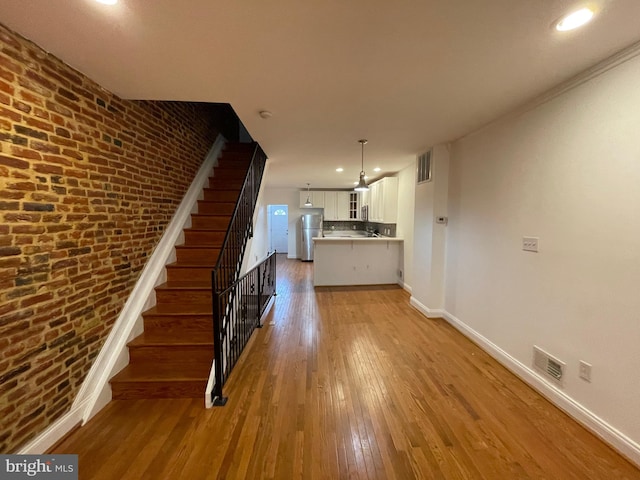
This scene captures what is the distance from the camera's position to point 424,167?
157 inches

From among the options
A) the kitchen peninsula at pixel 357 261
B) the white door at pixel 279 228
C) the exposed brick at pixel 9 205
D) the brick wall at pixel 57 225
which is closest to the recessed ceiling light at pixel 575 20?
the brick wall at pixel 57 225

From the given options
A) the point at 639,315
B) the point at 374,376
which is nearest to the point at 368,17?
the point at 639,315

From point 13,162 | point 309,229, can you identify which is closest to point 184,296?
point 13,162

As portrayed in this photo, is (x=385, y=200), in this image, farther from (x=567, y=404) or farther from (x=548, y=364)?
(x=567, y=404)

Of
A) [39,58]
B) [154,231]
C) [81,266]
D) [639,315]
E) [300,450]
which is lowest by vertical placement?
[300,450]

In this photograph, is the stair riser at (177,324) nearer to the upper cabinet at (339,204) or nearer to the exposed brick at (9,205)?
the exposed brick at (9,205)

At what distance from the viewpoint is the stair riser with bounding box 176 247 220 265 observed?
10.0 ft

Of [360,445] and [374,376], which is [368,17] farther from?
[374,376]

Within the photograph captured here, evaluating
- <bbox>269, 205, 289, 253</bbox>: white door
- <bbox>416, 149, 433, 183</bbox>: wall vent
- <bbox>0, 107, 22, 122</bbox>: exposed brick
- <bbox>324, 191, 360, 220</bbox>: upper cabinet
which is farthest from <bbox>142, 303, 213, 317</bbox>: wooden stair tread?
<bbox>269, 205, 289, 253</bbox>: white door

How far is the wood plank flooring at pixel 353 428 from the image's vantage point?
151cm

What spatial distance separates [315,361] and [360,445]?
1.05 metres

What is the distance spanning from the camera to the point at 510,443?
169 cm

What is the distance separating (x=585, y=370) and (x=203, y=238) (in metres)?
3.78

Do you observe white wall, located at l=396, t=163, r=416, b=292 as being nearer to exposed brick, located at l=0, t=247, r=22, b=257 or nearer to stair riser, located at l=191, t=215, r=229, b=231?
stair riser, located at l=191, t=215, r=229, b=231
